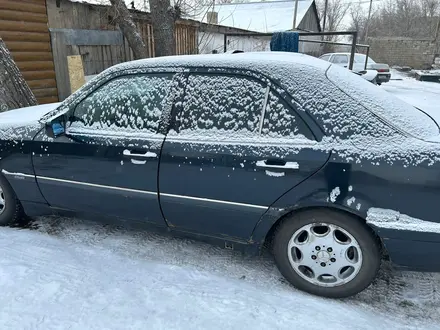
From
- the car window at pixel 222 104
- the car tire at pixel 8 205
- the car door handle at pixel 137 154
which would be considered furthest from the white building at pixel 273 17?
the car door handle at pixel 137 154

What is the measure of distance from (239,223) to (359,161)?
91 cm

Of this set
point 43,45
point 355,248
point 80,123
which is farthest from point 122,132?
point 43,45

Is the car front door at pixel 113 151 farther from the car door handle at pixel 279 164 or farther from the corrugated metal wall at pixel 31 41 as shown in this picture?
the corrugated metal wall at pixel 31 41

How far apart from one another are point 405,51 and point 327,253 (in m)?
32.3

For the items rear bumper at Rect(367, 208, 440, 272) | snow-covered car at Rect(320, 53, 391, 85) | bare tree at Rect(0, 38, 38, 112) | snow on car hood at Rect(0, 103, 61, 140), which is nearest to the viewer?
rear bumper at Rect(367, 208, 440, 272)

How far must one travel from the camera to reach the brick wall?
92.3 ft

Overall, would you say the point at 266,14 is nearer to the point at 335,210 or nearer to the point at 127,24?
the point at 127,24

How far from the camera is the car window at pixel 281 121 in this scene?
2.29 metres

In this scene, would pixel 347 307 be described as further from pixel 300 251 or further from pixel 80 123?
pixel 80 123

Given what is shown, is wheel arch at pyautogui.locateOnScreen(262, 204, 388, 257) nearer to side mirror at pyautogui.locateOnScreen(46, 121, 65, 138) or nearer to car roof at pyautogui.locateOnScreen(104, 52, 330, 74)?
car roof at pyautogui.locateOnScreen(104, 52, 330, 74)

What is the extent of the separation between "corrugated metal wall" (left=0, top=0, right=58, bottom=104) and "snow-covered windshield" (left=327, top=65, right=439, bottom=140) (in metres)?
6.61

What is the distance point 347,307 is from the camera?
2.37m

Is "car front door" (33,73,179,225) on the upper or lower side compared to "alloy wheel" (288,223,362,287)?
upper

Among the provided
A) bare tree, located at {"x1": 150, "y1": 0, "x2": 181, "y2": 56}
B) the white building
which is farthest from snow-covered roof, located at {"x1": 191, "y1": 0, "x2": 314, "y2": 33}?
bare tree, located at {"x1": 150, "y1": 0, "x2": 181, "y2": 56}
